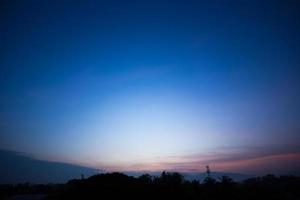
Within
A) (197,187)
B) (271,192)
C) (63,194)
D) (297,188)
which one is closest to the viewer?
(63,194)

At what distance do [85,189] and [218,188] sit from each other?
16.9 metres

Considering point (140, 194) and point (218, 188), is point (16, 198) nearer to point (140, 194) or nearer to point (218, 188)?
point (140, 194)

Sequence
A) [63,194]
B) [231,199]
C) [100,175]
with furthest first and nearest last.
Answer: [231,199] → [100,175] → [63,194]

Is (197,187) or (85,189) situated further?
(197,187)

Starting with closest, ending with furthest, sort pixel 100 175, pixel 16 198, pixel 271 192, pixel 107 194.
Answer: pixel 107 194
pixel 100 175
pixel 271 192
pixel 16 198

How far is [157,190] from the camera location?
21547 millimetres

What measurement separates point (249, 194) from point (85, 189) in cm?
1979

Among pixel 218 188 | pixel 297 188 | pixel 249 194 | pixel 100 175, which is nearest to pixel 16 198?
pixel 100 175

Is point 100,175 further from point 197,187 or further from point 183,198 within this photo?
point 197,187

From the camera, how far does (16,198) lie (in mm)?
36094

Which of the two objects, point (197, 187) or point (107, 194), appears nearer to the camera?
point (107, 194)

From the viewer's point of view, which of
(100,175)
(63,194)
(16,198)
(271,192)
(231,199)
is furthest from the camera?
(16,198)

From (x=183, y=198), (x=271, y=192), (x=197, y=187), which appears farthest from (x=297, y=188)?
(x=183, y=198)

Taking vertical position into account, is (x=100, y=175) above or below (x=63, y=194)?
above
